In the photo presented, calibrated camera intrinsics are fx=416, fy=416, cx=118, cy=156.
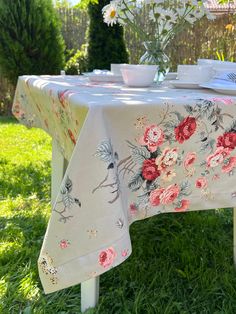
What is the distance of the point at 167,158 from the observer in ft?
3.55

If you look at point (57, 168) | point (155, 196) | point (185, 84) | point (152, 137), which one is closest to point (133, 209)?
point (155, 196)

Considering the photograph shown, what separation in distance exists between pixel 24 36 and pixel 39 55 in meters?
0.32

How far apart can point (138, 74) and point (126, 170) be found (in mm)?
537

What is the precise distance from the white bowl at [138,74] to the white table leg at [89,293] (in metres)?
0.68

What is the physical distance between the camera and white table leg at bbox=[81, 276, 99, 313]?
1272 millimetres

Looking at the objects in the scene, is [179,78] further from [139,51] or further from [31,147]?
[139,51]

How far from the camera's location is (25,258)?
6.00ft

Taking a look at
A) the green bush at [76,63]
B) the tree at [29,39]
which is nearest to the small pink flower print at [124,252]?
the tree at [29,39]

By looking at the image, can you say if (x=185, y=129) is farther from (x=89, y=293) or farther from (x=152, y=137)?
(x=89, y=293)

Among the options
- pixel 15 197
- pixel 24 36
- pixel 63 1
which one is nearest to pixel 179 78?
pixel 15 197

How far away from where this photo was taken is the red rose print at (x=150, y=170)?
1063 mm

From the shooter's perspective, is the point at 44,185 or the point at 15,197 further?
the point at 44,185

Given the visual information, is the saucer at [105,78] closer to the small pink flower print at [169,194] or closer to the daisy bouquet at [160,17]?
the daisy bouquet at [160,17]

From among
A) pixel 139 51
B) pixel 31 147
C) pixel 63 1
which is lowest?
pixel 31 147
